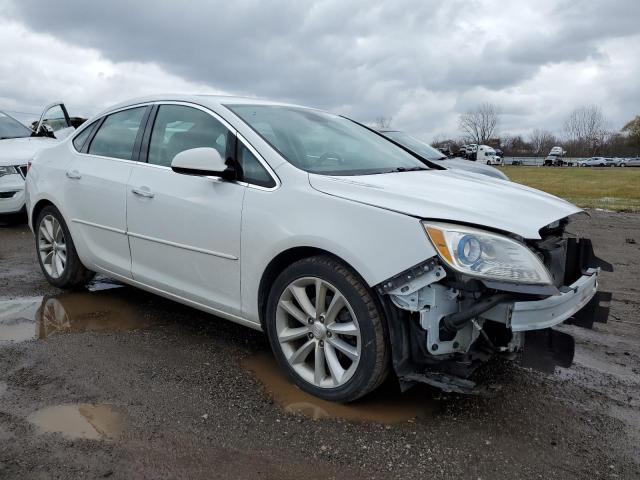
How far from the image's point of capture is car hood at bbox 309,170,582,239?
274cm

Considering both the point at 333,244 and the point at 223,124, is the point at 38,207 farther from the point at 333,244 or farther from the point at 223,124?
the point at 333,244

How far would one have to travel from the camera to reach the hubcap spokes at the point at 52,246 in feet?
16.4

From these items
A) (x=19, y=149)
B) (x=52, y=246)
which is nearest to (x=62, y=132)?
(x=19, y=149)

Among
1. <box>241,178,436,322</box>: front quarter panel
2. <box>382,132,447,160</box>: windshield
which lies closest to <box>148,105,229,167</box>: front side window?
<box>241,178,436,322</box>: front quarter panel

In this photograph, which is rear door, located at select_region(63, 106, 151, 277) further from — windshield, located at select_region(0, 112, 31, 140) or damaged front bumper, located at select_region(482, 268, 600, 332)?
windshield, located at select_region(0, 112, 31, 140)

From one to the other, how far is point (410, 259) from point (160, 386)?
5.46 feet

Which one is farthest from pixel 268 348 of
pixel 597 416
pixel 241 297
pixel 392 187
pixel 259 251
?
pixel 597 416

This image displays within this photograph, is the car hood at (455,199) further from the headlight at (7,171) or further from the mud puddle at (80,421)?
the headlight at (7,171)

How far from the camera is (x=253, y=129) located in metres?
3.56

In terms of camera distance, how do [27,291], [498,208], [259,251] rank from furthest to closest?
[27,291] → [259,251] → [498,208]

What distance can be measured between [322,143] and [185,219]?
105 cm

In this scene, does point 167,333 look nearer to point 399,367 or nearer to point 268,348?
point 268,348

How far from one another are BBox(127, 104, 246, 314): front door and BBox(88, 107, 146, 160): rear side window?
250 mm

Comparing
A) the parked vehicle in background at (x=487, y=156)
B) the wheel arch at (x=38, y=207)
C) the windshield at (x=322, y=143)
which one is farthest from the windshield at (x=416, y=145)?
the parked vehicle in background at (x=487, y=156)
